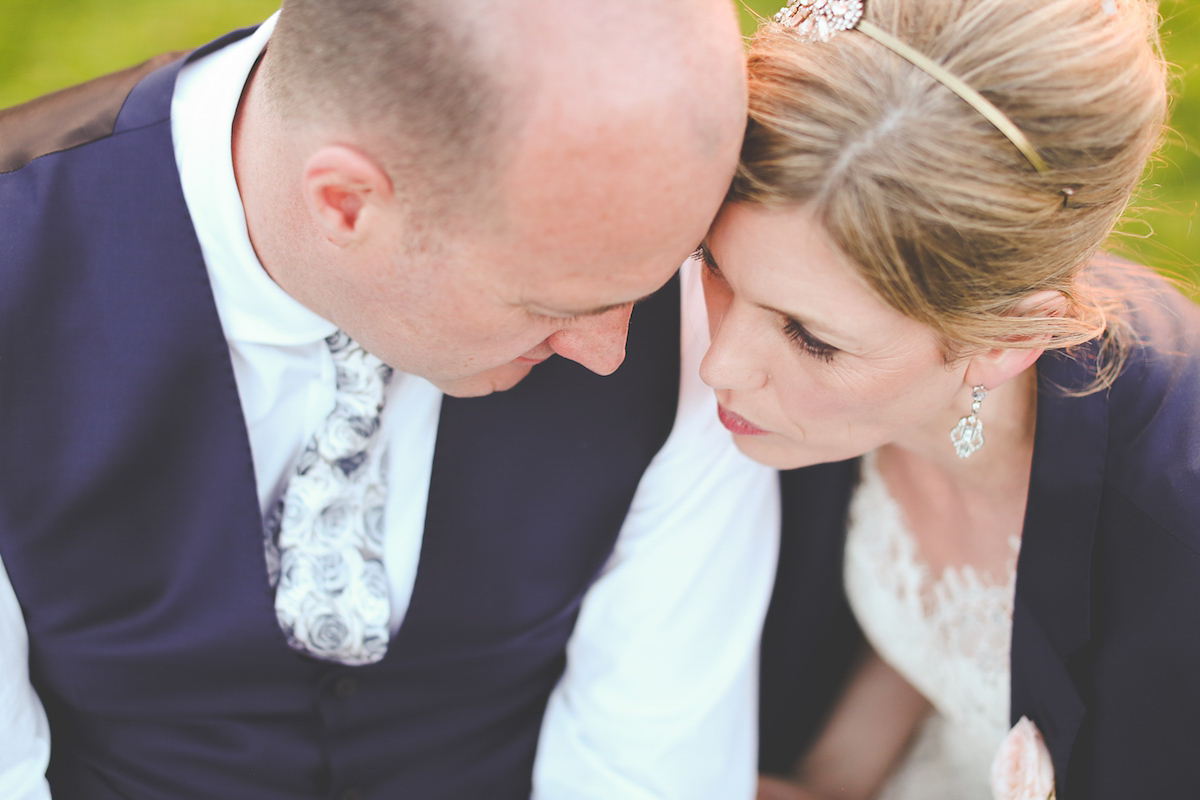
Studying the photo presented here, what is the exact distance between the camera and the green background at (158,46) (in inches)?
135

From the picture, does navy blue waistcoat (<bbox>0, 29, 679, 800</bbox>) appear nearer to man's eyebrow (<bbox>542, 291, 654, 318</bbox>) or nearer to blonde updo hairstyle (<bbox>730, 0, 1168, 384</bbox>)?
man's eyebrow (<bbox>542, 291, 654, 318</bbox>)

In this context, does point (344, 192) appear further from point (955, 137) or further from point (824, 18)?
point (955, 137)

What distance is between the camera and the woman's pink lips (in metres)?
1.83

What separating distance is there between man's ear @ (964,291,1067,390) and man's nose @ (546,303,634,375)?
0.61 m

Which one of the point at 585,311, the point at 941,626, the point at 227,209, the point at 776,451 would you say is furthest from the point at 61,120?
the point at 941,626

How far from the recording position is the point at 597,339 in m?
1.58

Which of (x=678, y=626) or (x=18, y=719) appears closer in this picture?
(x=18, y=719)

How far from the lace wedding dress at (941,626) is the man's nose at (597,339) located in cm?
92

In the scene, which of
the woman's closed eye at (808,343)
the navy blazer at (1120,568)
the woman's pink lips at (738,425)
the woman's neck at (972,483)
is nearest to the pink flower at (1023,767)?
the navy blazer at (1120,568)

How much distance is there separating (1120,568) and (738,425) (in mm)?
748

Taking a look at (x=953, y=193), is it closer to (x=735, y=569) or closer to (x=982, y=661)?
(x=735, y=569)

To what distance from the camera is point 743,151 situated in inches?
58.5

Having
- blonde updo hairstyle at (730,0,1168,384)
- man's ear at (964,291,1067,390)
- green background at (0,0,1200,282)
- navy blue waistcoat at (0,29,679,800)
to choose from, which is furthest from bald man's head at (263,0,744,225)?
green background at (0,0,1200,282)

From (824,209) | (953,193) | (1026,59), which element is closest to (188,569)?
(824,209)
